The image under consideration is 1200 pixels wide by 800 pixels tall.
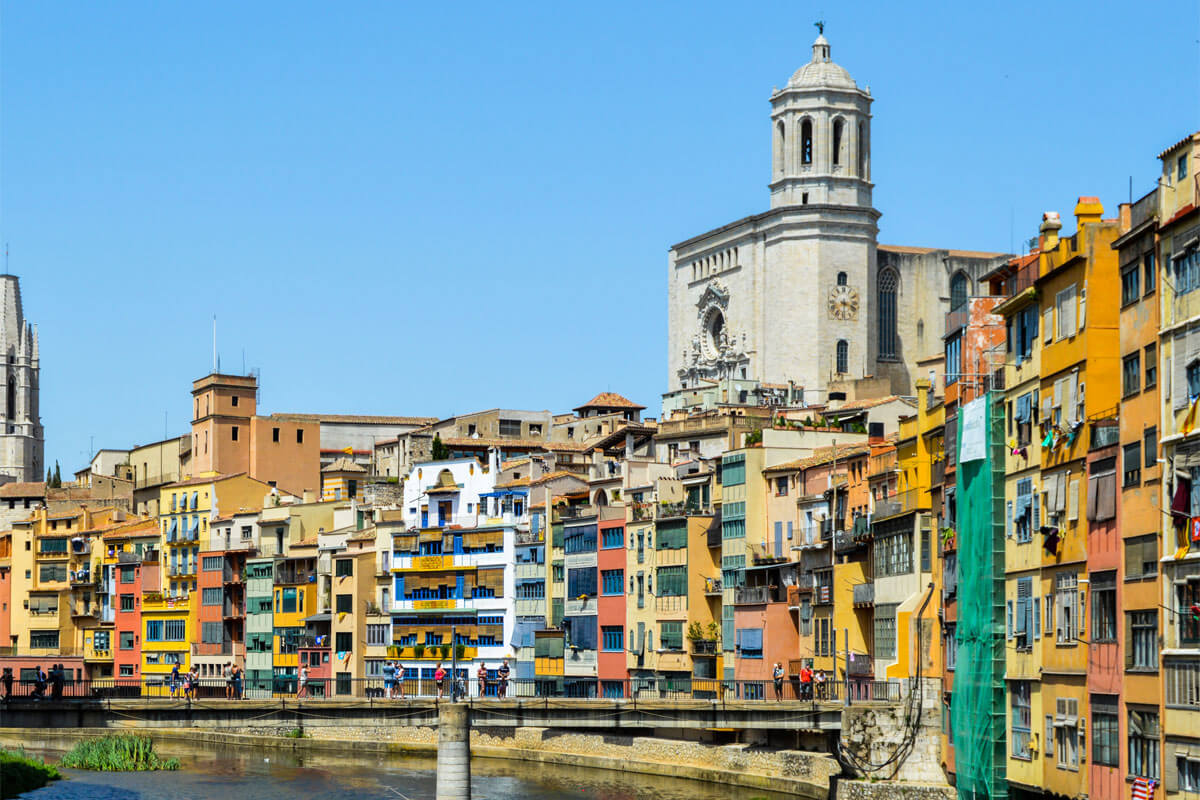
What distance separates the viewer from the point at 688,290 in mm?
179375

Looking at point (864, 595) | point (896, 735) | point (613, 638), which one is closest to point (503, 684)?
point (613, 638)

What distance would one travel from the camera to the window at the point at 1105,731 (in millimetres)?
50531

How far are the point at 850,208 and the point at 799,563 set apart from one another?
83568 mm

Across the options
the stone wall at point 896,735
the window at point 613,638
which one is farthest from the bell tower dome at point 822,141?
the stone wall at point 896,735

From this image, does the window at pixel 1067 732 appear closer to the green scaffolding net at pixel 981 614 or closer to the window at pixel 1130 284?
the green scaffolding net at pixel 981 614

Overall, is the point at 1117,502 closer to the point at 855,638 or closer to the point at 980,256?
the point at 855,638

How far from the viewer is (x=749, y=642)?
89875 mm

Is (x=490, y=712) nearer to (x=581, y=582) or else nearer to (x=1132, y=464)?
(x=581, y=582)

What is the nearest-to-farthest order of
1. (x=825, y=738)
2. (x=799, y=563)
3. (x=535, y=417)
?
1. (x=825, y=738)
2. (x=799, y=563)
3. (x=535, y=417)

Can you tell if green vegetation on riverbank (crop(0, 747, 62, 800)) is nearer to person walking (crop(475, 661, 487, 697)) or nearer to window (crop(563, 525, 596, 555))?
person walking (crop(475, 661, 487, 697))

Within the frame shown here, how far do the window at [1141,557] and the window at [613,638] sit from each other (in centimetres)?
5237

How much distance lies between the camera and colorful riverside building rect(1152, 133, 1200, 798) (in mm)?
46750

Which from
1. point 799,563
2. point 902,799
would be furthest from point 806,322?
point 902,799

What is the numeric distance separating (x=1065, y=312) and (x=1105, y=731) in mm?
10447
